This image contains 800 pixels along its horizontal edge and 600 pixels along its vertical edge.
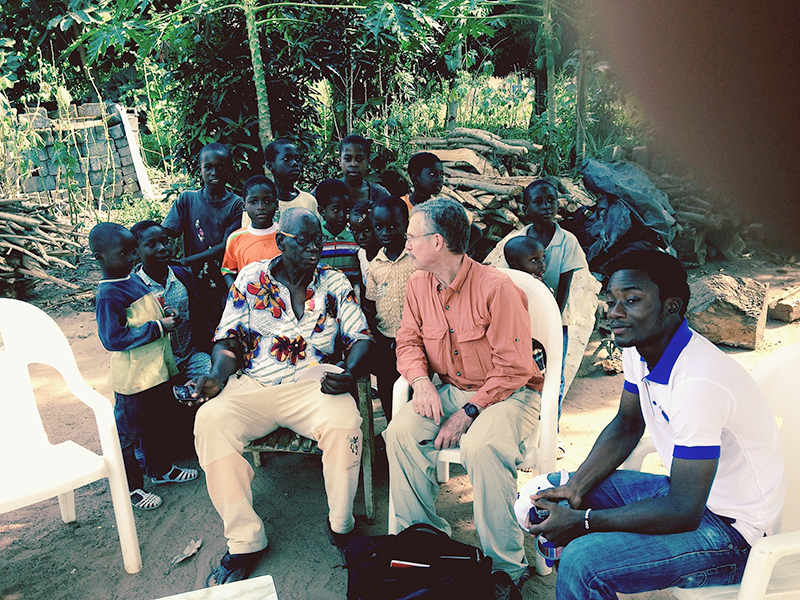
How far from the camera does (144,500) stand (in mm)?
3094

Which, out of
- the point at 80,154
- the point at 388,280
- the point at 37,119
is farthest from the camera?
the point at 80,154

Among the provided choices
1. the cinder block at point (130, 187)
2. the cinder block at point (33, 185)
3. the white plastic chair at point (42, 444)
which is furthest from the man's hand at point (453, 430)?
the cinder block at point (130, 187)

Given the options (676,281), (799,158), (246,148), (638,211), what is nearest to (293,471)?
(676,281)

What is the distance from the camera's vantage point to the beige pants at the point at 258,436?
8.39 feet

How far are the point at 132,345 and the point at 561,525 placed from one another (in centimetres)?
220

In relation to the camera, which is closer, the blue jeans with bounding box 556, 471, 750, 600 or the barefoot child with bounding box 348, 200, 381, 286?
the blue jeans with bounding box 556, 471, 750, 600

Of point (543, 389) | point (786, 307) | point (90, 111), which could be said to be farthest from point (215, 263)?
point (90, 111)

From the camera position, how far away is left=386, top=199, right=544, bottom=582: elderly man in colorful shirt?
233 centimetres

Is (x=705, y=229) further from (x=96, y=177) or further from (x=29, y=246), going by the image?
(x=96, y=177)

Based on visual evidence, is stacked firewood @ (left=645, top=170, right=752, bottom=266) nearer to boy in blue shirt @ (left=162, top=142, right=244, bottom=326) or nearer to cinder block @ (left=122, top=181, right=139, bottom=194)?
boy in blue shirt @ (left=162, top=142, right=244, bottom=326)

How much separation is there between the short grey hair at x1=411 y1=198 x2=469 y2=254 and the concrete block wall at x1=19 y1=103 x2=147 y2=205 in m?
6.17

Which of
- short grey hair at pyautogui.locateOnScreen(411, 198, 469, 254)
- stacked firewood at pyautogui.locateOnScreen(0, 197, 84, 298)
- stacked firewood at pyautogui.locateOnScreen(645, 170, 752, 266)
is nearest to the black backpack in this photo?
short grey hair at pyautogui.locateOnScreen(411, 198, 469, 254)

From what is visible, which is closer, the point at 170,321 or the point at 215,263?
the point at 170,321

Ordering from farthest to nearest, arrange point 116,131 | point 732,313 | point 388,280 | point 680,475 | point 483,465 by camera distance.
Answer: point 116,131 → point 732,313 → point 388,280 → point 483,465 → point 680,475
